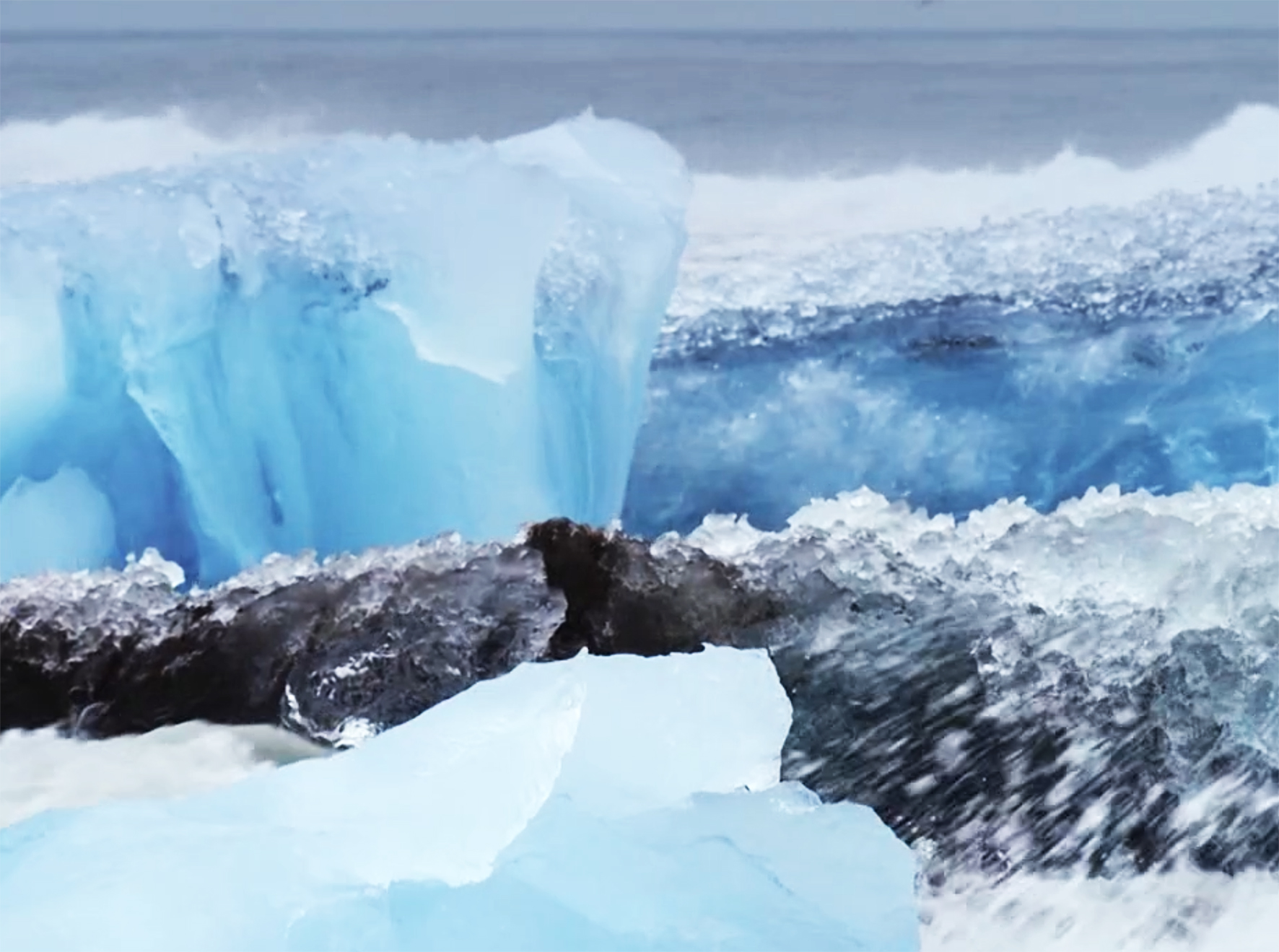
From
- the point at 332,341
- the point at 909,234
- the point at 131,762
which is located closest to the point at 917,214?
the point at 909,234

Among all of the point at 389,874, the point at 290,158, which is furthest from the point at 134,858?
the point at 290,158

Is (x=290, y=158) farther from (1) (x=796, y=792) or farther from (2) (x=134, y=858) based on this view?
(1) (x=796, y=792)

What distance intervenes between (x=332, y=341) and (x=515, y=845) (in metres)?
0.56

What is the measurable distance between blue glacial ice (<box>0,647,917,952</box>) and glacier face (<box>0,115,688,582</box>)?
25 centimetres

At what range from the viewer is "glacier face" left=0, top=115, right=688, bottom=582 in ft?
4.60

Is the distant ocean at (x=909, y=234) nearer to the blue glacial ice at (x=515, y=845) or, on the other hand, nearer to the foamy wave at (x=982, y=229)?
the foamy wave at (x=982, y=229)

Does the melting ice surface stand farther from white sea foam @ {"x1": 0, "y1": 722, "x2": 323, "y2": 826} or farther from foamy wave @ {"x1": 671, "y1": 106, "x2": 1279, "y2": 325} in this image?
white sea foam @ {"x1": 0, "y1": 722, "x2": 323, "y2": 826}

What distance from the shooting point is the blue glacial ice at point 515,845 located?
1126 millimetres

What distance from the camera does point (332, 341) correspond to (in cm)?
142

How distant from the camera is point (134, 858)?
1.17m

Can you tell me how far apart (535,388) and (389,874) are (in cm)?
52

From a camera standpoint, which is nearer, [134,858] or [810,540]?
[134,858]

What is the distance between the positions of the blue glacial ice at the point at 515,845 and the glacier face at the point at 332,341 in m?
0.25

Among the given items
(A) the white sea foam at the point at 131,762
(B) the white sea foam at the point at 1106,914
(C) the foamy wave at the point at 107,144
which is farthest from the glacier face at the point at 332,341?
(B) the white sea foam at the point at 1106,914
